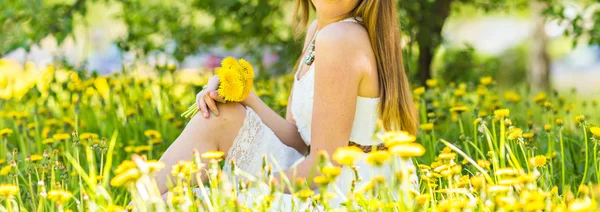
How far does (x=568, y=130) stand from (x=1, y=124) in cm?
259

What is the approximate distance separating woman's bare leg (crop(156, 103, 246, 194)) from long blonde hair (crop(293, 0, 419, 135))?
0.42 m

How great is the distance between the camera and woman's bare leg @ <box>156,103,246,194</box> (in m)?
2.09

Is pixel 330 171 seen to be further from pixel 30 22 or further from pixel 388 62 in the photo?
pixel 30 22

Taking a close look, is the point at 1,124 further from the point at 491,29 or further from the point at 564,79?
the point at 491,29

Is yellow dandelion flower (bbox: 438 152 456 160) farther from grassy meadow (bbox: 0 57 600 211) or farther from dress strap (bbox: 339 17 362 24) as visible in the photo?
dress strap (bbox: 339 17 362 24)

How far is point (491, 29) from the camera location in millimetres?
25234

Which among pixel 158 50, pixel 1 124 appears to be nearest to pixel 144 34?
pixel 158 50

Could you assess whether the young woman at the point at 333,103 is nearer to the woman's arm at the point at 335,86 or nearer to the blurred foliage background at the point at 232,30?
the woman's arm at the point at 335,86

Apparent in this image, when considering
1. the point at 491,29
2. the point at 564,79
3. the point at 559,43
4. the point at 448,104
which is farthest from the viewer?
the point at 491,29

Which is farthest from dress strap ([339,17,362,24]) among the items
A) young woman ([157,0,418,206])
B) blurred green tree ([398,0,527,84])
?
blurred green tree ([398,0,527,84])

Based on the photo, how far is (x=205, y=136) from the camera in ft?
6.91

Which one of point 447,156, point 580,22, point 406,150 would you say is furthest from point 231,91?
point 580,22

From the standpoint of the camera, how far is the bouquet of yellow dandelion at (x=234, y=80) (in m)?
2.14

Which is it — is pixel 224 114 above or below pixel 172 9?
below
